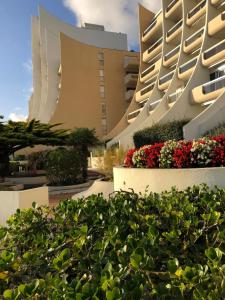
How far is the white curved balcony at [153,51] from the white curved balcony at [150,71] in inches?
73.8

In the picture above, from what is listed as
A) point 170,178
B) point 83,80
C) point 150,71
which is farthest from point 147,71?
point 170,178

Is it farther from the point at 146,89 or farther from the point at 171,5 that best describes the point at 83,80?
the point at 171,5

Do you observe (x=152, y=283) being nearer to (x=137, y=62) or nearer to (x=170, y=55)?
(x=170, y=55)

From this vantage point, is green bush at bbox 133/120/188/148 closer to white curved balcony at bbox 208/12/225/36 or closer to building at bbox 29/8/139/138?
white curved balcony at bbox 208/12/225/36

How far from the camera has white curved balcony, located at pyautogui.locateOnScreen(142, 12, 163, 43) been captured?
45.3m

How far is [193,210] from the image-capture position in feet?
9.99

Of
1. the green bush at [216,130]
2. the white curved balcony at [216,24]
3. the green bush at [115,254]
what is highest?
the white curved balcony at [216,24]

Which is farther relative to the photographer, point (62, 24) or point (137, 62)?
point (62, 24)

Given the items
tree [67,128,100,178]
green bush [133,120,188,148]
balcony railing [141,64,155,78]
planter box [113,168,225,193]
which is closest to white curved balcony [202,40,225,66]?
green bush [133,120,188,148]

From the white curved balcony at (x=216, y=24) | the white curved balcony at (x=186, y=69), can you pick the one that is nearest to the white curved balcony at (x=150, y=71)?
the white curved balcony at (x=186, y=69)

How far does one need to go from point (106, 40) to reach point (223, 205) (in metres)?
66.0

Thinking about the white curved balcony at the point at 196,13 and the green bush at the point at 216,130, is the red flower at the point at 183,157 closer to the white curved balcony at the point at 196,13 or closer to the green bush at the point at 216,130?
the green bush at the point at 216,130

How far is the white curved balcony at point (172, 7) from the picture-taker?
1587 inches

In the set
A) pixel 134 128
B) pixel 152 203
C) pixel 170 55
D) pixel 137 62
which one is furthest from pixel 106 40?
pixel 152 203
